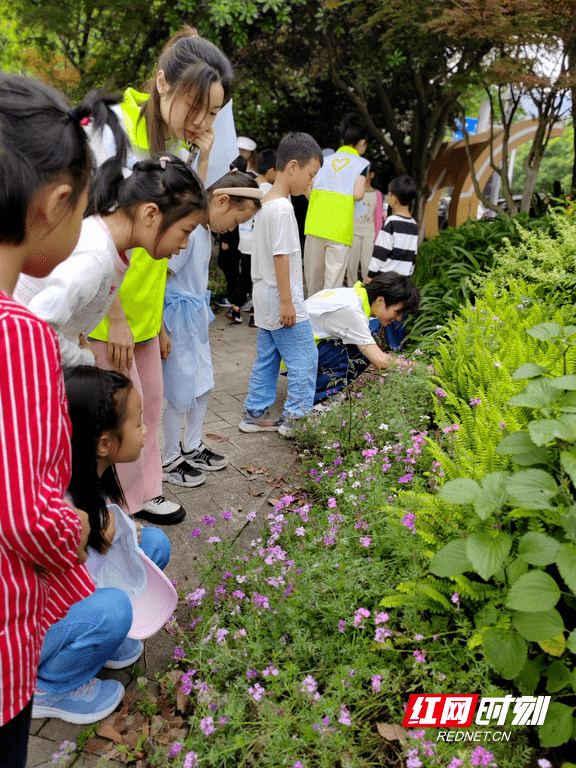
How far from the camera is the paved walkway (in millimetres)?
2059

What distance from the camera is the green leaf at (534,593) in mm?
1602

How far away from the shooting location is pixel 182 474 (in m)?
3.60

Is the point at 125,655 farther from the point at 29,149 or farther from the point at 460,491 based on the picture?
the point at 29,149

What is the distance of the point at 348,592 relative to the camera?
2201 mm

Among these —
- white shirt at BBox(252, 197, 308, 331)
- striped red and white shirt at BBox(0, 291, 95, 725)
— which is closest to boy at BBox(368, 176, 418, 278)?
white shirt at BBox(252, 197, 308, 331)

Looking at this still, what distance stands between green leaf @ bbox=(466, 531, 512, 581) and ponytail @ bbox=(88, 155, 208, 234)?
1551mm

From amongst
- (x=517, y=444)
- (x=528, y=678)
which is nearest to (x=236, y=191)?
(x=517, y=444)

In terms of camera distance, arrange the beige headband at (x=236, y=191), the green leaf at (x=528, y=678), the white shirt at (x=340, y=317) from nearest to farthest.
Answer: the green leaf at (x=528, y=678)
the beige headband at (x=236, y=191)
the white shirt at (x=340, y=317)

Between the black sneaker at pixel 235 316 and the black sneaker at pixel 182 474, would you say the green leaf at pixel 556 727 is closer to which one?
the black sneaker at pixel 182 474

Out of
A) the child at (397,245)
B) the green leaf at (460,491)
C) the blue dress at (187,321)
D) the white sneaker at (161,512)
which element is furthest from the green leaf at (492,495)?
the child at (397,245)

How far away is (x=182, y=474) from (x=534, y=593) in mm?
2341

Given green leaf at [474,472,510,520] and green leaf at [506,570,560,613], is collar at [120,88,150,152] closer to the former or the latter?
green leaf at [474,472,510,520]

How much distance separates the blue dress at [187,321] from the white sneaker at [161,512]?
1.86 feet

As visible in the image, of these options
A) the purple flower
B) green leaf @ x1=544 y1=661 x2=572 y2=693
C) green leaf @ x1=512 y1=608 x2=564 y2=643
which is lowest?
Answer: the purple flower
